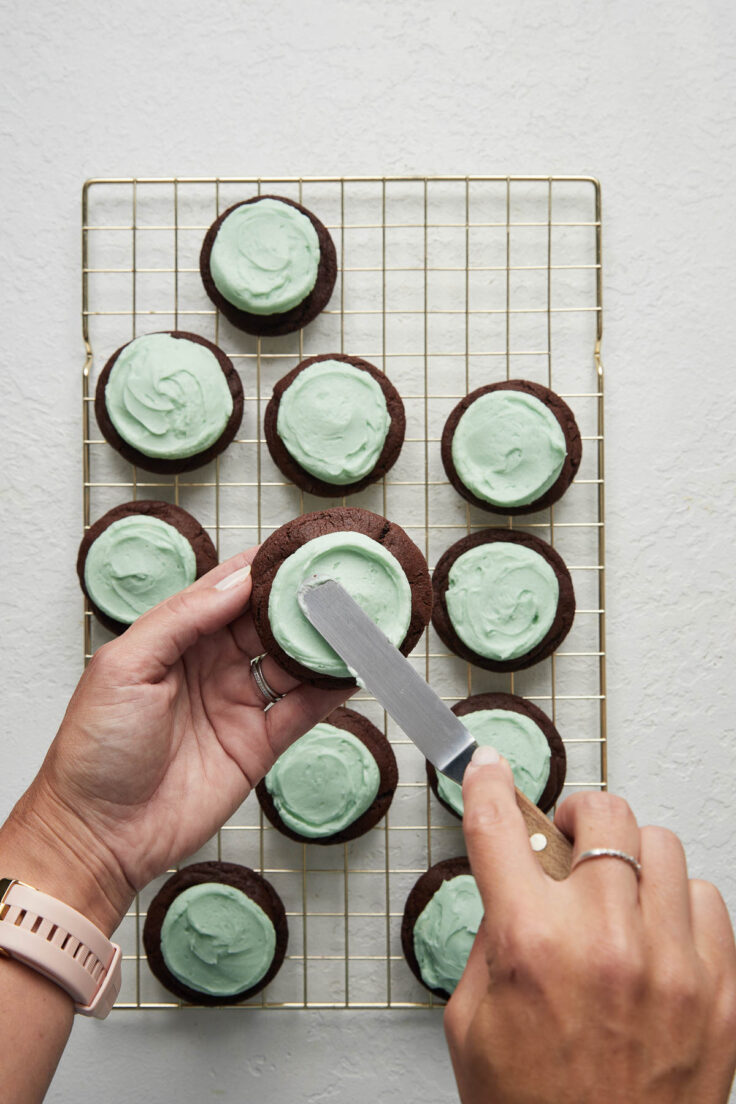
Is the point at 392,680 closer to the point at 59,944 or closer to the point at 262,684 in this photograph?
the point at 262,684

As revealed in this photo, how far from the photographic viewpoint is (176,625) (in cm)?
143

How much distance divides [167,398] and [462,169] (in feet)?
3.33

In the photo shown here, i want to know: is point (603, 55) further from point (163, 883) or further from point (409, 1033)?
point (409, 1033)

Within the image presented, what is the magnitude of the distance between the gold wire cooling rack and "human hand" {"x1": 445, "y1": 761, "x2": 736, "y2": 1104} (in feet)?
3.82

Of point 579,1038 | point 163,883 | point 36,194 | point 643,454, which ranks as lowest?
point 163,883

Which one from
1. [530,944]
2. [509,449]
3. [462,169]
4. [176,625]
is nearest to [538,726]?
[509,449]

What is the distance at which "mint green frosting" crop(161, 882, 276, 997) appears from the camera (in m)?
1.98

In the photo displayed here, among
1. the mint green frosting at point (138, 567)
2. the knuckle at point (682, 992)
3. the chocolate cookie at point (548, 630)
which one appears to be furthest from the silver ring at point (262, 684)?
the knuckle at point (682, 992)

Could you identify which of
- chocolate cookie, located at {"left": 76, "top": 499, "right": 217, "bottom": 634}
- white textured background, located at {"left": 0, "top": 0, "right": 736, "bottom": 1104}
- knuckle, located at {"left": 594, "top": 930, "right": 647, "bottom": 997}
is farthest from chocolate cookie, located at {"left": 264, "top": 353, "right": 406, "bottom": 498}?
knuckle, located at {"left": 594, "top": 930, "right": 647, "bottom": 997}

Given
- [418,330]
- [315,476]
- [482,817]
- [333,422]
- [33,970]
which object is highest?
[418,330]

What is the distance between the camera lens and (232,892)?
2.00 metres

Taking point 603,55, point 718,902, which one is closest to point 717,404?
point 603,55

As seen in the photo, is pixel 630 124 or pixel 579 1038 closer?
pixel 579 1038

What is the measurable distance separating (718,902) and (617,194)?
6.09 feet
